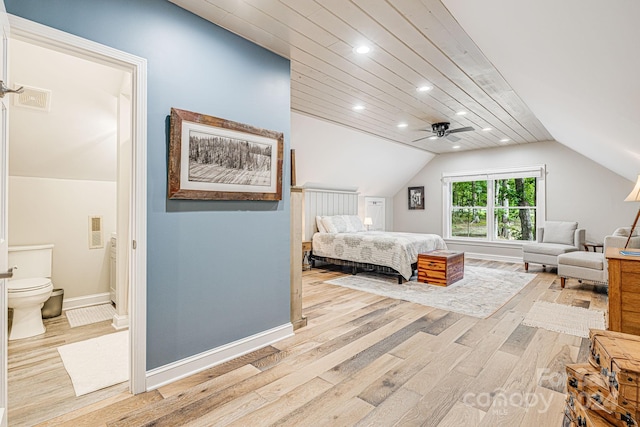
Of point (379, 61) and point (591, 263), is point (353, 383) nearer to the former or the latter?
point (379, 61)

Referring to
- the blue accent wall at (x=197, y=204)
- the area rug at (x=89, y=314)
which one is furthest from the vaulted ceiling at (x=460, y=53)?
the area rug at (x=89, y=314)

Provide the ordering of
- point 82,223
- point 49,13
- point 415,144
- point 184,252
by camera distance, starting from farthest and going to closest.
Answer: point 415,144 → point 82,223 → point 184,252 → point 49,13

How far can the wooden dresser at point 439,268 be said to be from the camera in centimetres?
457

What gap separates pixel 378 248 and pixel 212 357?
3278mm

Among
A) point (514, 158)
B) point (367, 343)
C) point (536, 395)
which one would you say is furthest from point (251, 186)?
point (514, 158)

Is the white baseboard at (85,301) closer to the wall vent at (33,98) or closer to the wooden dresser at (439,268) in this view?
the wall vent at (33,98)

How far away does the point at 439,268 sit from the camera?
462 centimetres

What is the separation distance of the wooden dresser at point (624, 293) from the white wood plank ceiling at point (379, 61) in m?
1.97

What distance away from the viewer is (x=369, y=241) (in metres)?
5.12

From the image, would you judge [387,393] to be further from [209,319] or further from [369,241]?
[369,241]

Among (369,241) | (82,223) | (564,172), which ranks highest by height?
(564,172)

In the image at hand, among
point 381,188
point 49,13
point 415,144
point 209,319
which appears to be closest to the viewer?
point 49,13

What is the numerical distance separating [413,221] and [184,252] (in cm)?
682

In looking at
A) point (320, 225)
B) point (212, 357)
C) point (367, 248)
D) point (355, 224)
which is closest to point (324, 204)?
point (320, 225)
